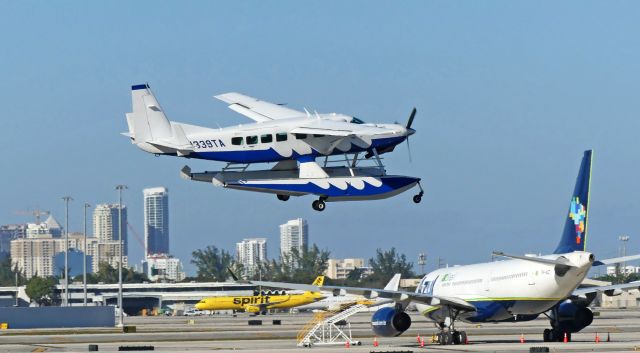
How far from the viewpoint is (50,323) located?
7101 inches

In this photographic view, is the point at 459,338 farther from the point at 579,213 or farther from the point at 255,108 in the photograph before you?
the point at 255,108

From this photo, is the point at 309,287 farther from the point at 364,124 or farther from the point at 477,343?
the point at 364,124

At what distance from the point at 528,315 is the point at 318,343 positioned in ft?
57.3

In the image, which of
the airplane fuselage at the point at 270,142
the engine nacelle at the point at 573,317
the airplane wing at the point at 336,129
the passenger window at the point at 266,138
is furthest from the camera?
the engine nacelle at the point at 573,317

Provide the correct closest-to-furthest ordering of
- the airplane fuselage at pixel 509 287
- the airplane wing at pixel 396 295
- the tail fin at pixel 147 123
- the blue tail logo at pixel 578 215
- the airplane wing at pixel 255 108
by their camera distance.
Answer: the tail fin at pixel 147 123 < the airplane wing at pixel 255 108 < the blue tail logo at pixel 578 215 < the airplane fuselage at pixel 509 287 < the airplane wing at pixel 396 295

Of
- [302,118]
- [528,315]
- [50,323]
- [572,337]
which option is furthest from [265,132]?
[50,323]

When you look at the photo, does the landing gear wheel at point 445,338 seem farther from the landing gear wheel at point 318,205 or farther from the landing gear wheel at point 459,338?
the landing gear wheel at point 318,205

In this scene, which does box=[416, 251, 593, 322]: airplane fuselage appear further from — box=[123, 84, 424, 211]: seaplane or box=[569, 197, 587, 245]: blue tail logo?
box=[123, 84, 424, 211]: seaplane

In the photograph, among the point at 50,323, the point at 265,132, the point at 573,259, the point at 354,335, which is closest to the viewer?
the point at 265,132

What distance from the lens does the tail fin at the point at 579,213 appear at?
99.5 m

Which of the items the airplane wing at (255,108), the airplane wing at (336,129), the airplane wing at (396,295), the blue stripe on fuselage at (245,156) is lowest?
the airplane wing at (396,295)

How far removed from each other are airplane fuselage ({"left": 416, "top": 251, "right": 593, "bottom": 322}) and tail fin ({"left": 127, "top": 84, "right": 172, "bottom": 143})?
123 ft

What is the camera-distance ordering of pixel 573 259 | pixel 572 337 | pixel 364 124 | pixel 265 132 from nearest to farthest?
1. pixel 265 132
2. pixel 364 124
3. pixel 573 259
4. pixel 572 337

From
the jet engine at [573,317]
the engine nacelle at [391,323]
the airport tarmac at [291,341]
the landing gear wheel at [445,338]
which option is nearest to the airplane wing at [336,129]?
the airport tarmac at [291,341]
